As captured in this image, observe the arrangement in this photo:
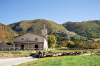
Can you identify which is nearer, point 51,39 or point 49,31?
point 51,39

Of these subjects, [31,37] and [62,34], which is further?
[62,34]

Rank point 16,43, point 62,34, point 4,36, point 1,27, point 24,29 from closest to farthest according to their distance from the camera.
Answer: point 16,43 < point 4,36 < point 1,27 < point 62,34 < point 24,29

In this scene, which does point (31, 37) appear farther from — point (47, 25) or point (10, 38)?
point (47, 25)

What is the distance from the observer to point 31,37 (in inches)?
1391

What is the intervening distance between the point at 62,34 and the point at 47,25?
50442 mm

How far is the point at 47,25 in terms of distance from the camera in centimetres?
19325

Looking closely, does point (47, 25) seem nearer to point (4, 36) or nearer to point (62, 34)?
point (62, 34)

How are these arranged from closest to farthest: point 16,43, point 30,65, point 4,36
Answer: point 30,65, point 16,43, point 4,36

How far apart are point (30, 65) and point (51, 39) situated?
174 feet

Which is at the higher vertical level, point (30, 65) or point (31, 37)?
point (31, 37)

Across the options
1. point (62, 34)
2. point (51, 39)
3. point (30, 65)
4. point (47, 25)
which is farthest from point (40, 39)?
point (47, 25)

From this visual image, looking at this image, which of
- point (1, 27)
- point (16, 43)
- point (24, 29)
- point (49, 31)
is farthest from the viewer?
point (24, 29)

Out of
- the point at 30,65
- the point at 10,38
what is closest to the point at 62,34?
the point at 10,38

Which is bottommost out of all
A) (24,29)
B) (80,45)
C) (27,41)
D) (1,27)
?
(80,45)
